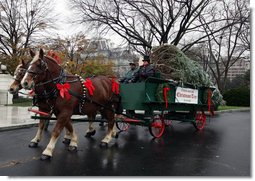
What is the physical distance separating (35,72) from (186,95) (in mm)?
5427

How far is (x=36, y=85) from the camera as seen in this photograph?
6.38m

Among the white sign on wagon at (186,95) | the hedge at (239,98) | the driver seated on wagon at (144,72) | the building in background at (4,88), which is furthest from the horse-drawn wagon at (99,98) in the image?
the hedge at (239,98)

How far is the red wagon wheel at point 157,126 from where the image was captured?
29.2 feet

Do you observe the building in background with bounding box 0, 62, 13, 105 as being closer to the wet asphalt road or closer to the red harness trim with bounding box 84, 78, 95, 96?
the wet asphalt road

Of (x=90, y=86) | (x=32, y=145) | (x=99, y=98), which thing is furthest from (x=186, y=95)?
(x=32, y=145)

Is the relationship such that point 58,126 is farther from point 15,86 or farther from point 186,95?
point 186,95

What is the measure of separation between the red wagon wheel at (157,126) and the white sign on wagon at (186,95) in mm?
806

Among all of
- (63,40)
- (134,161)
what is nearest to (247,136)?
(134,161)

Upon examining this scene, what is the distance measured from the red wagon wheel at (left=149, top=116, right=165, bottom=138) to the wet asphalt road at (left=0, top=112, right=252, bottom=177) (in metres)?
0.24

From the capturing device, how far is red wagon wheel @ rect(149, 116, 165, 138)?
8915mm

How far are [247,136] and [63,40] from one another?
104 feet

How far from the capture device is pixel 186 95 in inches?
390

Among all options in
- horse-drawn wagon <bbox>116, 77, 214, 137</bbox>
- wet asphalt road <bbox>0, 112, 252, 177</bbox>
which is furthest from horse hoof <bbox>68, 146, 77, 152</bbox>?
horse-drawn wagon <bbox>116, 77, 214, 137</bbox>

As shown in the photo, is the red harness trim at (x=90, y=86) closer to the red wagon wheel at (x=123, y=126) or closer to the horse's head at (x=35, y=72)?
the horse's head at (x=35, y=72)
